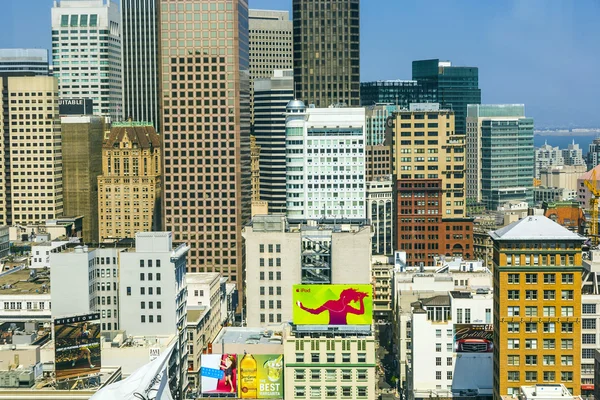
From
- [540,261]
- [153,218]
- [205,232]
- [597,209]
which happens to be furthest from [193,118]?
[540,261]

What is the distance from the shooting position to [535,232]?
63031 millimetres

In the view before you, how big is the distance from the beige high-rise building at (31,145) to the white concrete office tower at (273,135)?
2778cm

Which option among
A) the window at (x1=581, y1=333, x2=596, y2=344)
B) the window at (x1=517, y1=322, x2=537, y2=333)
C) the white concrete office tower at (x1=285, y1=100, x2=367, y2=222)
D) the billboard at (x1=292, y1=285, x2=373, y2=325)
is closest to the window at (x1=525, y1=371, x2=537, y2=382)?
the window at (x1=517, y1=322, x2=537, y2=333)

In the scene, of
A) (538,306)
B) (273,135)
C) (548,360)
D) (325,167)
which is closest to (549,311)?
(538,306)

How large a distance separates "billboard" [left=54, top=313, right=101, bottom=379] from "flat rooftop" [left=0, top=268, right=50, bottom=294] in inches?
765

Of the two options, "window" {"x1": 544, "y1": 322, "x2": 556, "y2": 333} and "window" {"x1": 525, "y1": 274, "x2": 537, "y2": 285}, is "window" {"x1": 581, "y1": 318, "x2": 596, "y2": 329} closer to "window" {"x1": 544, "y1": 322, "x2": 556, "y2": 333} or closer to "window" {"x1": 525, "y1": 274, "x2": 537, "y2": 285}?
"window" {"x1": 544, "y1": 322, "x2": 556, "y2": 333}

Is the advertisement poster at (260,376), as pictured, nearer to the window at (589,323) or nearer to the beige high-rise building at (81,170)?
the window at (589,323)

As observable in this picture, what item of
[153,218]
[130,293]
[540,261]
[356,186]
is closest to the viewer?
[540,261]

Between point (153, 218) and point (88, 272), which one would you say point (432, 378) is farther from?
point (153, 218)

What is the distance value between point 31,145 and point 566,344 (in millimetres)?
105040

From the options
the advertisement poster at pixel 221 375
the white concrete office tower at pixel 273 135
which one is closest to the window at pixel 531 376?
the advertisement poster at pixel 221 375

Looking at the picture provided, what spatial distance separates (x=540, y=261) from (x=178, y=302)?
34.9 metres

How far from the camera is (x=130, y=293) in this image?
88.4 meters

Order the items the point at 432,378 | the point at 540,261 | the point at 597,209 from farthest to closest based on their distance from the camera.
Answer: the point at 597,209, the point at 432,378, the point at 540,261
